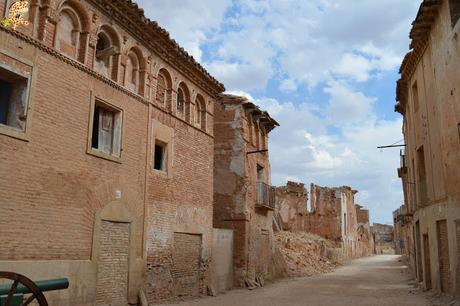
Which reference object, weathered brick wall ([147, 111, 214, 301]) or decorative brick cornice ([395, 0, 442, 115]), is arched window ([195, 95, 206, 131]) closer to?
weathered brick wall ([147, 111, 214, 301])

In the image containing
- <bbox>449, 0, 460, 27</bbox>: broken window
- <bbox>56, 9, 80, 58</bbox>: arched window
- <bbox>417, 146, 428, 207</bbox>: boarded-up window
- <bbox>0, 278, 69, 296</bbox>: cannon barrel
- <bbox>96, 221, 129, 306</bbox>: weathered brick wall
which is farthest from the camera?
<bbox>417, 146, 428, 207</bbox>: boarded-up window

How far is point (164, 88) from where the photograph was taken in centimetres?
1480

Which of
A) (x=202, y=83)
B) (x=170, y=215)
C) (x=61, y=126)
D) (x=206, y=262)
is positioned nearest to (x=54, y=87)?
(x=61, y=126)

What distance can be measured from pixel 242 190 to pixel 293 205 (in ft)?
76.7

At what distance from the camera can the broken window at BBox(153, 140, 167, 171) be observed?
14.3m

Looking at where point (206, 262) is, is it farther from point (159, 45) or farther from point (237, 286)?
point (159, 45)

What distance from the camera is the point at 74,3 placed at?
11.0 m

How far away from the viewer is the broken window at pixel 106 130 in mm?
11914

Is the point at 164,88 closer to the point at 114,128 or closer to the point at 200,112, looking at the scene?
the point at 200,112

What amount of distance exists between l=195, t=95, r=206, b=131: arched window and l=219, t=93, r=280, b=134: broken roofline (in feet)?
11.5

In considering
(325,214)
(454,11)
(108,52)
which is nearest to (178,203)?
(108,52)

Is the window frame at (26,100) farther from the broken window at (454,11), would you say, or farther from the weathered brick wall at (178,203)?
the broken window at (454,11)

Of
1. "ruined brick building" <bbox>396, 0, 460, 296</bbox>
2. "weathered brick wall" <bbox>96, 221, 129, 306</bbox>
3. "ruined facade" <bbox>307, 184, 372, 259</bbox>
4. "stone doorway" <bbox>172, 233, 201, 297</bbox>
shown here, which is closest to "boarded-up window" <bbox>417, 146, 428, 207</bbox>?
"ruined brick building" <bbox>396, 0, 460, 296</bbox>

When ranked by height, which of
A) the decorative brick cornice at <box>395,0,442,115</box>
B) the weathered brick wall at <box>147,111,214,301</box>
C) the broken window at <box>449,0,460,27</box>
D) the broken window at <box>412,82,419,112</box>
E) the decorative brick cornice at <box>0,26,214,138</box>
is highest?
the decorative brick cornice at <box>395,0,442,115</box>
